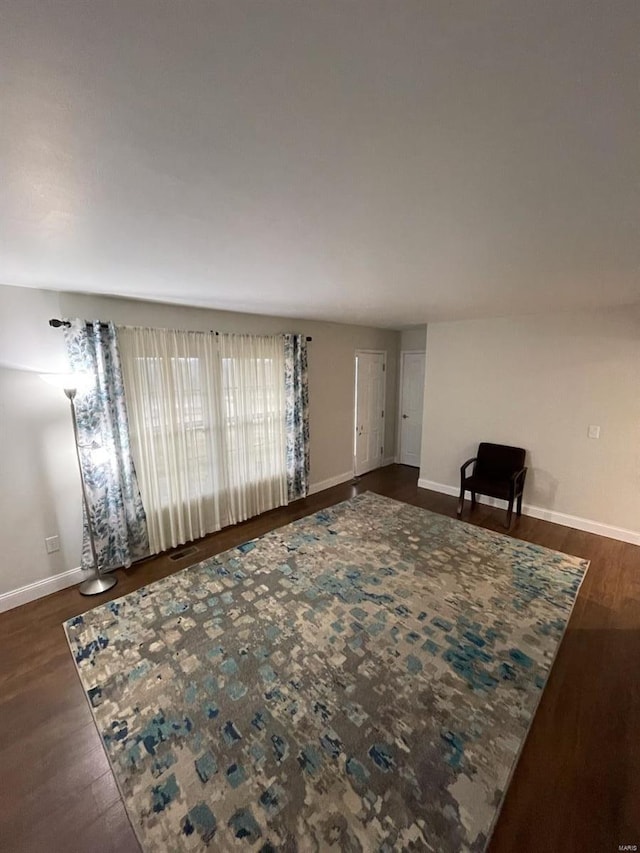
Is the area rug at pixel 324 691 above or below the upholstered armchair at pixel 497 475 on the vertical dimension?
below

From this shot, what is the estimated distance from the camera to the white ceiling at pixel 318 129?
574 millimetres

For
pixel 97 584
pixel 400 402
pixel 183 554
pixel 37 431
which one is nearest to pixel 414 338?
pixel 400 402

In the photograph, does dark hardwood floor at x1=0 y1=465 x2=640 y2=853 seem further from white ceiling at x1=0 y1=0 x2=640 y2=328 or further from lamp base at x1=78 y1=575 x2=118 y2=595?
white ceiling at x1=0 y1=0 x2=640 y2=328

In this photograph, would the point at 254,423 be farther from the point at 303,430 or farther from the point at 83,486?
the point at 83,486

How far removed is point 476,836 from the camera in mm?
1396

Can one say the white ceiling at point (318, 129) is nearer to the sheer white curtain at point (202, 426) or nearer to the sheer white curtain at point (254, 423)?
the sheer white curtain at point (202, 426)

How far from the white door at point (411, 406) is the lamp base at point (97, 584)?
4768 mm

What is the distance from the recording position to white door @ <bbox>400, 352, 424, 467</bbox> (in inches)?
240

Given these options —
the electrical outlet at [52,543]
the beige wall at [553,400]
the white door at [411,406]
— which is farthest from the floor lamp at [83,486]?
the white door at [411,406]

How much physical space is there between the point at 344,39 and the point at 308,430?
418 centimetres

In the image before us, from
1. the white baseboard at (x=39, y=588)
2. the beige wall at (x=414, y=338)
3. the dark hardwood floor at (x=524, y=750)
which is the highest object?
the beige wall at (x=414, y=338)

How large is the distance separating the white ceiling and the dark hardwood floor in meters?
2.42

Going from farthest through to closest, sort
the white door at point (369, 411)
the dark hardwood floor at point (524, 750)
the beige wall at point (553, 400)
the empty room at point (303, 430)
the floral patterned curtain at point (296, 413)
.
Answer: the white door at point (369, 411) < the floral patterned curtain at point (296, 413) < the beige wall at point (553, 400) < the dark hardwood floor at point (524, 750) < the empty room at point (303, 430)

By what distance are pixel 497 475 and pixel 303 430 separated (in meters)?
2.47
